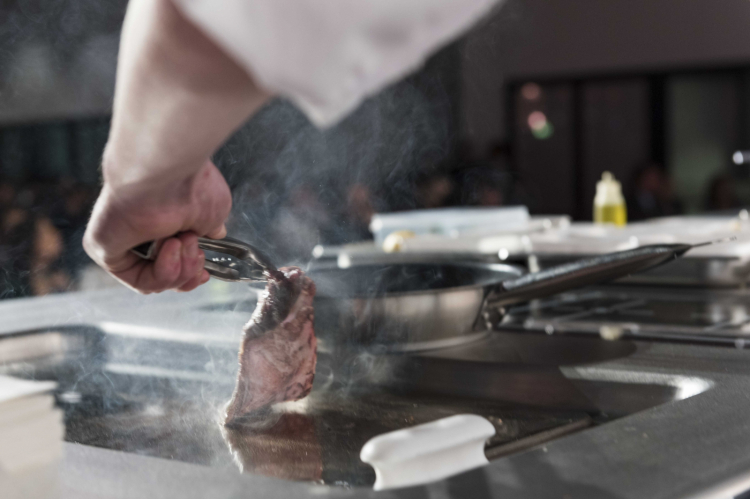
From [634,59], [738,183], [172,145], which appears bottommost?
[738,183]

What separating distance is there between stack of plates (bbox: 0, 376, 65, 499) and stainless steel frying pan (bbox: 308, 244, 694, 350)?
1.12ft

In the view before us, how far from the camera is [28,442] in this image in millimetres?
381

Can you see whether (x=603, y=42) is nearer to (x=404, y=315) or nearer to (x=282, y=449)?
(x=404, y=315)

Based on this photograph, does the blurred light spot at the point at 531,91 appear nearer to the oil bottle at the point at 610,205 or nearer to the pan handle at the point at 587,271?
the oil bottle at the point at 610,205

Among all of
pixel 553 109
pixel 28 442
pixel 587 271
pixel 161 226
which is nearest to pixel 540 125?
pixel 553 109

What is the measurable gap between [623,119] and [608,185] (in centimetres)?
580

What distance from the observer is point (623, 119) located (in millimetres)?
7129

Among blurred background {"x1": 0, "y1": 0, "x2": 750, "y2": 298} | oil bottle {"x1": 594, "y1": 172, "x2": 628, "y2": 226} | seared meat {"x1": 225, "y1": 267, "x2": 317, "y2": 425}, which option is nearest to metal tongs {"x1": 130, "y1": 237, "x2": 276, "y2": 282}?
seared meat {"x1": 225, "y1": 267, "x2": 317, "y2": 425}

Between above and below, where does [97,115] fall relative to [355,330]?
above

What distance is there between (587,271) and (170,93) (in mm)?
502

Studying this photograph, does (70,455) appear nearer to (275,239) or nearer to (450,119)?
(275,239)

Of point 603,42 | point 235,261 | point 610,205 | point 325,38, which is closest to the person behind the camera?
point 325,38

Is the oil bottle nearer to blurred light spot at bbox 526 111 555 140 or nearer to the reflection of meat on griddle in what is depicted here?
the reflection of meat on griddle

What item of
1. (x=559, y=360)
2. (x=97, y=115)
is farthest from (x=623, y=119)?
(x=559, y=360)
